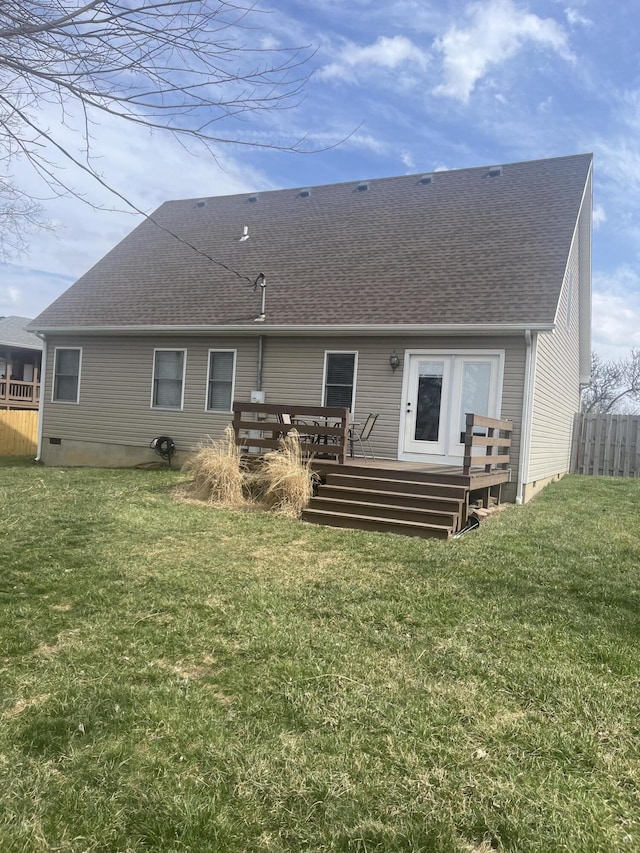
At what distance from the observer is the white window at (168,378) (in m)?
12.6

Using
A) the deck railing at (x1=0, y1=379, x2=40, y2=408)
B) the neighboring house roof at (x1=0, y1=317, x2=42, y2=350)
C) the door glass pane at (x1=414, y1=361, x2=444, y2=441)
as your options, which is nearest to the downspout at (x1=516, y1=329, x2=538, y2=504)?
the door glass pane at (x1=414, y1=361, x2=444, y2=441)

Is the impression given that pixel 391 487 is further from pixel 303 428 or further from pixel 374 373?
pixel 374 373

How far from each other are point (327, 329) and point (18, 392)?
54.4 feet

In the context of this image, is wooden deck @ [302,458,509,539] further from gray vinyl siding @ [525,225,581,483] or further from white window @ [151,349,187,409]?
white window @ [151,349,187,409]

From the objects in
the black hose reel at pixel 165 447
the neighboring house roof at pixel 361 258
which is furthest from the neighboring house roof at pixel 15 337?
the black hose reel at pixel 165 447

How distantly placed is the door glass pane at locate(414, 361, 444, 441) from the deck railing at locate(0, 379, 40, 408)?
16533 mm

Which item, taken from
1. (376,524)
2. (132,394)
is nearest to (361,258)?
(132,394)

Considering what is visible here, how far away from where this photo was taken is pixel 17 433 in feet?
56.4

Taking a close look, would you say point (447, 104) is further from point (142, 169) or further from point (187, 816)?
point (187, 816)

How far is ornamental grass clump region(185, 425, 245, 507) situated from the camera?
814cm

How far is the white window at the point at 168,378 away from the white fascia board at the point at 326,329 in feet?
1.66

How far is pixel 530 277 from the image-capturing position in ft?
32.1

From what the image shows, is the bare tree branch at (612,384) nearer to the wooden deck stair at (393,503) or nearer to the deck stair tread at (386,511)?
the wooden deck stair at (393,503)

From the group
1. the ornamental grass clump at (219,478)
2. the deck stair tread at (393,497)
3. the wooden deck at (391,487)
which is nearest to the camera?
the wooden deck at (391,487)
